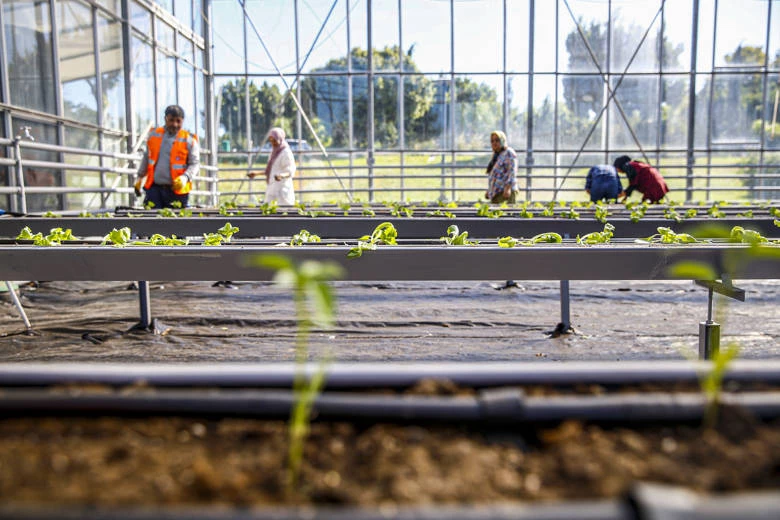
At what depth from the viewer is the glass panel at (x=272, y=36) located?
12242 millimetres

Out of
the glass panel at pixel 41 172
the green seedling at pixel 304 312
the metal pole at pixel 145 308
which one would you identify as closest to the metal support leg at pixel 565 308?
the metal pole at pixel 145 308

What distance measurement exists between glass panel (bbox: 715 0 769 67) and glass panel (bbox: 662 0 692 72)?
0.54 meters

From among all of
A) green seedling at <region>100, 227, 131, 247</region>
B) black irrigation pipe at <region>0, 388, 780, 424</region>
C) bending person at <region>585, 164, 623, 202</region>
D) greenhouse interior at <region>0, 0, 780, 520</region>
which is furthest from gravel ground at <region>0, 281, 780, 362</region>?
black irrigation pipe at <region>0, 388, 780, 424</region>

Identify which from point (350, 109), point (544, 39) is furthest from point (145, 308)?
point (544, 39)

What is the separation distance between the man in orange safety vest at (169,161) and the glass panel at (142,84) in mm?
3157

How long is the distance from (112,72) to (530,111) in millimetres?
7205

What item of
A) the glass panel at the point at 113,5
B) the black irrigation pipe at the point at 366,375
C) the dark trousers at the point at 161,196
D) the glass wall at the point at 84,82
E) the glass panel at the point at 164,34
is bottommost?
the black irrigation pipe at the point at 366,375

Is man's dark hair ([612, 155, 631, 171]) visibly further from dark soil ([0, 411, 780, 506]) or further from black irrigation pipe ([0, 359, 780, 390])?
dark soil ([0, 411, 780, 506])

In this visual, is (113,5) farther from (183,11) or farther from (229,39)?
(229,39)

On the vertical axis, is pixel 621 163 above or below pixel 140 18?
below

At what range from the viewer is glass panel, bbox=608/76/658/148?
12.4 metres

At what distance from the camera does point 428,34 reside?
12438mm

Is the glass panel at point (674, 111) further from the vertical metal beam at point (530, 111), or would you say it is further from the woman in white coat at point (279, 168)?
the woman in white coat at point (279, 168)

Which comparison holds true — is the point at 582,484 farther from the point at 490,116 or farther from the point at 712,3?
the point at 712,3
